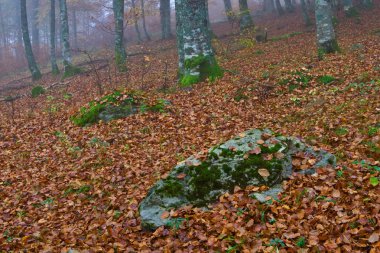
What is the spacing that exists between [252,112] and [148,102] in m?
3.25

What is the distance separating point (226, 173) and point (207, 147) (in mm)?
2250

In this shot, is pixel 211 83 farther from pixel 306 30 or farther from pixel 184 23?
pixel 306 30

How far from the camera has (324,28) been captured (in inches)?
558

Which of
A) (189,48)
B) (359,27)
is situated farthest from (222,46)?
(189,48)

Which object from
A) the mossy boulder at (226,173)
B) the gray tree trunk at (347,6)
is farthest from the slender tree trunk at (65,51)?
the mossy boulder at (226,173)

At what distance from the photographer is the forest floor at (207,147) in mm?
5066

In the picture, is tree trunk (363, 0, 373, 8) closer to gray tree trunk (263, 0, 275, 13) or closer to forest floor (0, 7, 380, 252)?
forest floor (0, 7, 380, 252)

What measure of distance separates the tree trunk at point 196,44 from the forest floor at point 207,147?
601 millimetres

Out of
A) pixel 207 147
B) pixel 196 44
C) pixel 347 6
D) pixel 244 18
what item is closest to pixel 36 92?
pixel 196 44

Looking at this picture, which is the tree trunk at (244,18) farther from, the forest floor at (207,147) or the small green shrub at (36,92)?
the small green shrub at (36,92)

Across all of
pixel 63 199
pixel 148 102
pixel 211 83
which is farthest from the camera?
pixel 211 83

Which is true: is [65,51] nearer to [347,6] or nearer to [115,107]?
[115,107]

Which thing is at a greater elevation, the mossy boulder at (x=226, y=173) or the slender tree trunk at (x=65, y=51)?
the slender tree trunk at (x=65, y=51)

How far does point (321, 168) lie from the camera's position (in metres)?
6.00
